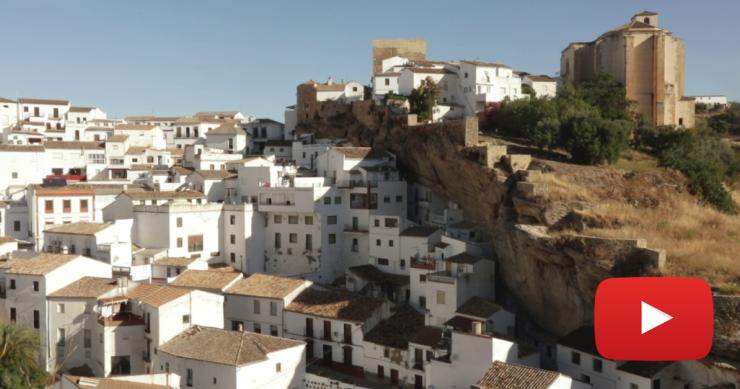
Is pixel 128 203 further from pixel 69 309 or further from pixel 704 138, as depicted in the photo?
pixel 704 138

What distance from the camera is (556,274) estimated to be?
1032 inches

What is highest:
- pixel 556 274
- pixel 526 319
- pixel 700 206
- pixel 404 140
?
pixel 404 140

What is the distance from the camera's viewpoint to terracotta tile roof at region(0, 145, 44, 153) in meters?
47.3

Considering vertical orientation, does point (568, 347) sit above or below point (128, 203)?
below

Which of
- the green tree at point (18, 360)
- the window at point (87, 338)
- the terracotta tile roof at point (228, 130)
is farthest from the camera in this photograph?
the terracotta tile roof at point (228, 130)

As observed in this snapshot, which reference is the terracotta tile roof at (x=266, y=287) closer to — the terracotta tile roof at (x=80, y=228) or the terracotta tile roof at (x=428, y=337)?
the terracotta tile roof at (x=428, y=337)

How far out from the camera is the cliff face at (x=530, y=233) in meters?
22.9

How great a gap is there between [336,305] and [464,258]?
5.92 metres

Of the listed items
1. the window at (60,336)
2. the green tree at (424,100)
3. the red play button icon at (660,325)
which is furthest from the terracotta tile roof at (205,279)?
the red play button icon at (660,325)

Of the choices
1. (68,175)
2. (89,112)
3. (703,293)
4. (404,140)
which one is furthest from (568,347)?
(89,112)

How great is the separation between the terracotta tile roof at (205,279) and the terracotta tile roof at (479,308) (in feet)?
36.8

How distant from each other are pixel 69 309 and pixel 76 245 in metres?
6.05

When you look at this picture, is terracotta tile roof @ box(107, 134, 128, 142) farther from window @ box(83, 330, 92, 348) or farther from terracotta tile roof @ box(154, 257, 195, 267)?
window @ box(83, 330, 92, 348)

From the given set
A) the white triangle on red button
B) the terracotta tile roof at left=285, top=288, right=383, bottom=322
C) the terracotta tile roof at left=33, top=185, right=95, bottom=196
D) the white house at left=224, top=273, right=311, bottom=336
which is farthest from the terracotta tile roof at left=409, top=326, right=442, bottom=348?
the terracotta tile roof at left=33, top=185, right=95, bottom=196
